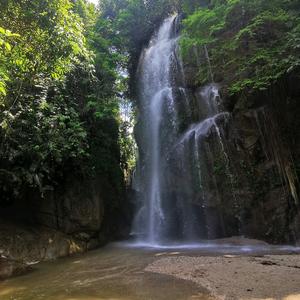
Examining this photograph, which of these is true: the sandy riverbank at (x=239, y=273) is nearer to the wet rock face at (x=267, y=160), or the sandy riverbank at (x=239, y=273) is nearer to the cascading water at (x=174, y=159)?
the wet rock face at (x=267, y=160)

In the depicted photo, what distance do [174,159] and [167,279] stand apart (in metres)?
8.52

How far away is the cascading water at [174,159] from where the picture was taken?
14.1 meters

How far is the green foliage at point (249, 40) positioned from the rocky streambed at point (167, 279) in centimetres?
692

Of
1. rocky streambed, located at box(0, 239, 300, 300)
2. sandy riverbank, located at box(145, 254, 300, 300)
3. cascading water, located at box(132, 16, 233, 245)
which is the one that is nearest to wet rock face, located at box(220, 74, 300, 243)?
cascading water, located at box(132, 16, 233, 245)

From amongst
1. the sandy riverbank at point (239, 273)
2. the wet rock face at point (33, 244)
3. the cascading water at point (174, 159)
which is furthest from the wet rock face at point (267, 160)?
the wet rock face at point (33, 244)

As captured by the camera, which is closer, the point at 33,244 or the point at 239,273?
the point at 239,273

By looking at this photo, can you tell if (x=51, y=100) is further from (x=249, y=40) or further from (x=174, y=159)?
(x=249, y=40)

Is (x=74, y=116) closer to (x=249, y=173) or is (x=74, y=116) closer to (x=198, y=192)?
(x=198, y=192)

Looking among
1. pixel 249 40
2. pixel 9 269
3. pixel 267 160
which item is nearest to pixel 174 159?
pixel 267 160

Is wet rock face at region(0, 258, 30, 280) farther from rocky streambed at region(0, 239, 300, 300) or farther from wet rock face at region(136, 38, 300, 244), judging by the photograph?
wet rock face at region(136, 38, 300, 244)

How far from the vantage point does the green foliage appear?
12766 mm

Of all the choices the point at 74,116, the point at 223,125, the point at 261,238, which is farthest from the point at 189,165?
the point at 74,116

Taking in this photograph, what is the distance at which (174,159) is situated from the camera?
15.1 meters

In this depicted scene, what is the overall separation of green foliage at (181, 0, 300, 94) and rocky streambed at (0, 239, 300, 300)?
692 centimetres
